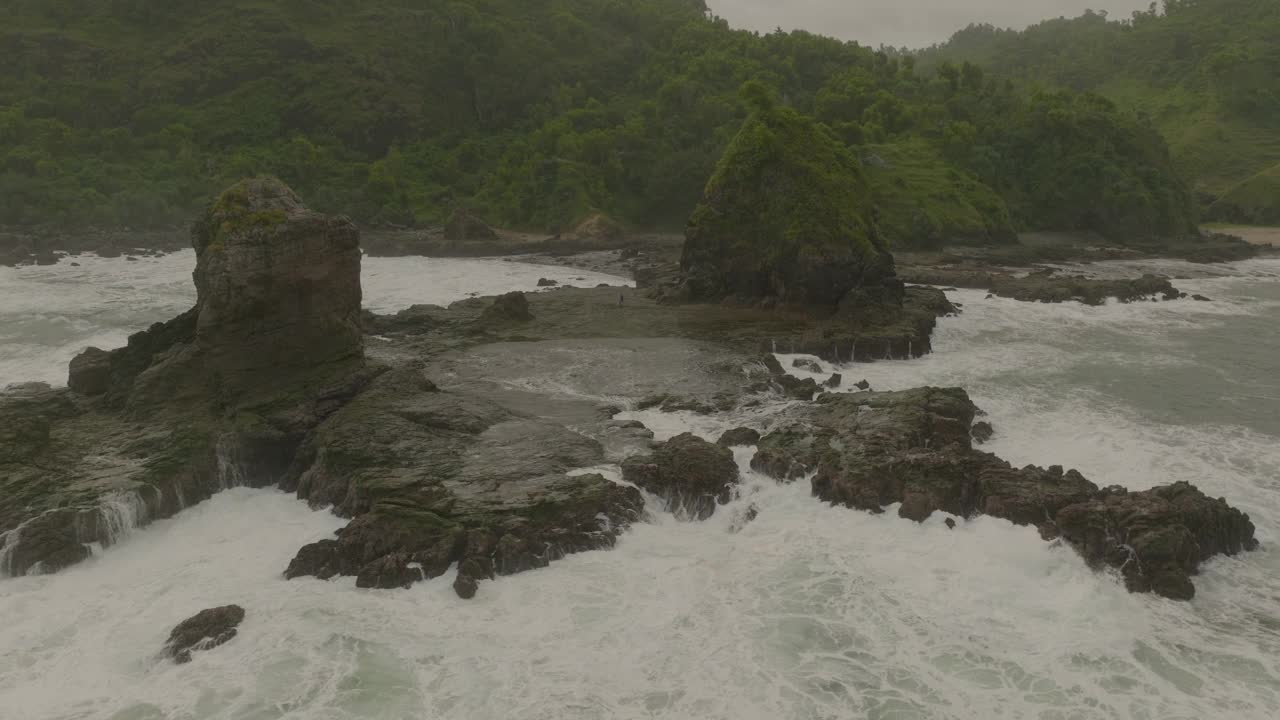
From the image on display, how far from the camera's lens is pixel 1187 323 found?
129 ft

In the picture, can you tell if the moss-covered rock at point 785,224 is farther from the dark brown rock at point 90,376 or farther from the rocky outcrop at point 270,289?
the dark brown rock at point 90,376

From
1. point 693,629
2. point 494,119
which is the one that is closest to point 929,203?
point 494,119

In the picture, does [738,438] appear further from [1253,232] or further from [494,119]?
[494,119]

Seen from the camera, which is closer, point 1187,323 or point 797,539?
point 797,539

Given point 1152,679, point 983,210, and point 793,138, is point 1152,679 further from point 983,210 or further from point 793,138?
point 983,210

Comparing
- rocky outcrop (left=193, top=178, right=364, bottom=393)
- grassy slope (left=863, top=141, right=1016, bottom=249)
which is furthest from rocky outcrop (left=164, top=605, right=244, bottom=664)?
grassy slope (left=863, top=141, right=1016, bottom=249)

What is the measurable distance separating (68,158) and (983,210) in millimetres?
77720

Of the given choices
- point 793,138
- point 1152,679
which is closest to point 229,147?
point 793,138

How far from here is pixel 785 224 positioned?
38781mm

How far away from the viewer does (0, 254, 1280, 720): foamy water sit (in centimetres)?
1420

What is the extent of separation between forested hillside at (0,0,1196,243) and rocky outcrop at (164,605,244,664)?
52357 millimetres

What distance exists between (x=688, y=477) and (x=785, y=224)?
20.9m

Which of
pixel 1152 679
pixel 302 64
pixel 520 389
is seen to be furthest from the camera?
pixel 302 64

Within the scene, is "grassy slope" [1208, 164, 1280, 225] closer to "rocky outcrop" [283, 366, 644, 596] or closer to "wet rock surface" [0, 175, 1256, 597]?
"wet rock surface" [0, 175, 1256, 597]
